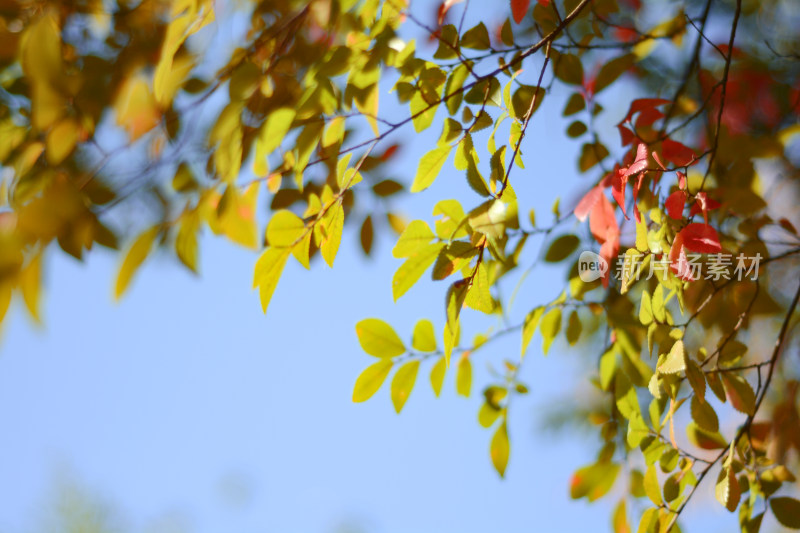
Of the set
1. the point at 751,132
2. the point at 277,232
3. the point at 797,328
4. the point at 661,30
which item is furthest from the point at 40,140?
the point at 751,132

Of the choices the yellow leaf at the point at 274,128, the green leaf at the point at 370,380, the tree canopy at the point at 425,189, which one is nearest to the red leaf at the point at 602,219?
the tree canopy at the point at 425,189

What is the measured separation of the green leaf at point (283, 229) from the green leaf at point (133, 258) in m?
0.14

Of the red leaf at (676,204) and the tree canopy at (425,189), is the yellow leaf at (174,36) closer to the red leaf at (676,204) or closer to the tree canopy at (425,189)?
the tree canopy at (425,189)

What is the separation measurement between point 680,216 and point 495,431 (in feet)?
0.96

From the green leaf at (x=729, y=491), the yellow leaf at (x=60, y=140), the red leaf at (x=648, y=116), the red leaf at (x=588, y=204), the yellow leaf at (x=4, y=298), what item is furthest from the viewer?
the red leaf at (x=648, y=116)

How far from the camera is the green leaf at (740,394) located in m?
0.52

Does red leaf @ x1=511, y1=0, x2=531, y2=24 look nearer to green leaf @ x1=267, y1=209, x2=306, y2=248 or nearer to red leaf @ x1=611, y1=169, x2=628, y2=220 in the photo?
red leaf @ x1=611, y1=169, x2=628, y2=220

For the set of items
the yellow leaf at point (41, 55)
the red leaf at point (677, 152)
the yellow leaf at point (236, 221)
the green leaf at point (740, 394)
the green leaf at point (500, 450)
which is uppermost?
the yellow leaf at point (41, 55)

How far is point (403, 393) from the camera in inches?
22.5

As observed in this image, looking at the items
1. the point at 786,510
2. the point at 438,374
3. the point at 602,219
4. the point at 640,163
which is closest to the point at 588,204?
the point at 602,219

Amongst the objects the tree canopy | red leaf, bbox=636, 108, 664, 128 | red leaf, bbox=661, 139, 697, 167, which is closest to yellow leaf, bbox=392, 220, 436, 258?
the tree canopy

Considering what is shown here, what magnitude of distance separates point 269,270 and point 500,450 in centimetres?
33

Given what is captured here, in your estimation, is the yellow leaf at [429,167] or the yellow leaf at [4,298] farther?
the yellow leaf at [429,167]

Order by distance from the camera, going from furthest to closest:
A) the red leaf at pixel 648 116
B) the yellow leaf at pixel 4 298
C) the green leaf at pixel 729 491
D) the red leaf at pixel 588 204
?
the red leaf at pixel 648 116, the red leaf at pixel 588 204, the green leaf at pixel 729 491, the yellow leaf at pixel 4 298
